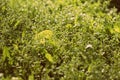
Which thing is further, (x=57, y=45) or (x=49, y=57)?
(x=57, y=45)

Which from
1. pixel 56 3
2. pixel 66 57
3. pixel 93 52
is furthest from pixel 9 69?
pixel 56 3

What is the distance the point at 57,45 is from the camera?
403cm

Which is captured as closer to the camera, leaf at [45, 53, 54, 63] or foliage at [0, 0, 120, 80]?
foliage at [0, 0, 120, 80]

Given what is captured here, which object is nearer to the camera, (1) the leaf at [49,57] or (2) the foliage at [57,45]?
(2) the foliage at [57,45]

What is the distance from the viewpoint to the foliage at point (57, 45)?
359cm

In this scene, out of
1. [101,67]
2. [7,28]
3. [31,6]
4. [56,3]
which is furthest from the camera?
[56,3]

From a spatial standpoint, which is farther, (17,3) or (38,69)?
(17,3)

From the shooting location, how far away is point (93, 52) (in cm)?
379

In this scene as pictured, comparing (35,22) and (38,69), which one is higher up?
(35,22)

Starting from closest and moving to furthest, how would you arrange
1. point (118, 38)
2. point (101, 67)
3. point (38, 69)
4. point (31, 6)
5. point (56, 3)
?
point (101, 67) < point (38, 69) < point (118, 38) < point (31, 6) < point (56, 3)

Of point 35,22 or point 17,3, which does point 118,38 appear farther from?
point 17,3

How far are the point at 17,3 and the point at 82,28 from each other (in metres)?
1.39

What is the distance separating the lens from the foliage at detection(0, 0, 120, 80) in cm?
359

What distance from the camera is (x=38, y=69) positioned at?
12.3 ft
